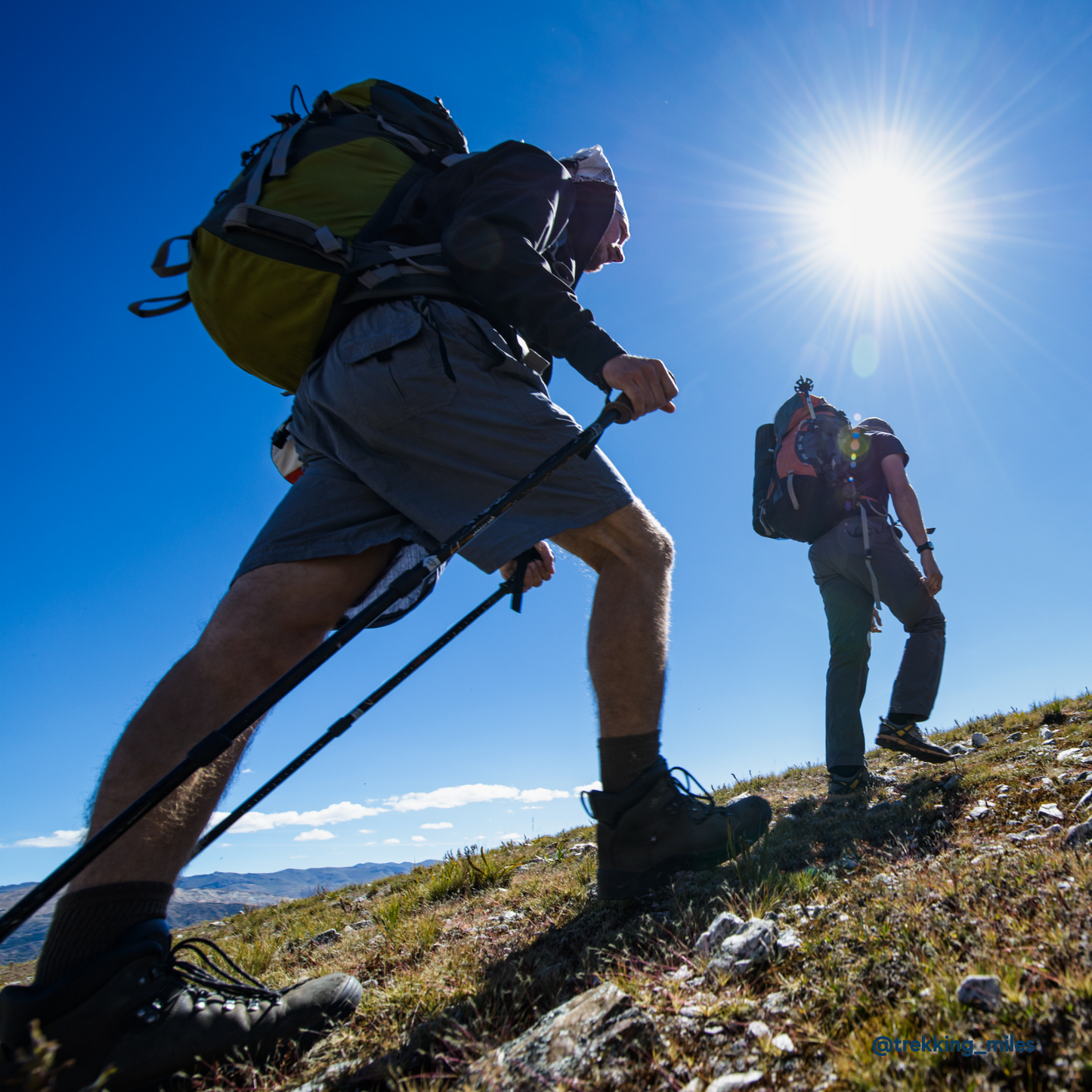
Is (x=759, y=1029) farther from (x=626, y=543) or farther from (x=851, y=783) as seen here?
(x=851, y=783)

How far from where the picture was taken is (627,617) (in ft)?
8.79

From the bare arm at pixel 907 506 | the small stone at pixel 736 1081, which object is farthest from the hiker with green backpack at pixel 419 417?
the bare arm at pixel 907 506

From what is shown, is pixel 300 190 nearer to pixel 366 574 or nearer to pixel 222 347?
pixel 222 347

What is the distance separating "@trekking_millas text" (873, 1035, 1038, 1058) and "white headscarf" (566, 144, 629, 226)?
3.77 metres

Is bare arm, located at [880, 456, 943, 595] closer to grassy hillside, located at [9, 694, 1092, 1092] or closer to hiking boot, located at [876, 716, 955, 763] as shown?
hiking boot, located at [876, 716, 955, 763]

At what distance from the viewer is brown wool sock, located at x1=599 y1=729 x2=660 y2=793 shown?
256 cm

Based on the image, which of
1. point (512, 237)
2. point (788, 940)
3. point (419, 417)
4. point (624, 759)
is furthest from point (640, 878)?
point (512, 237)

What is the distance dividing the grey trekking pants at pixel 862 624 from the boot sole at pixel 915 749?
0.53 ft

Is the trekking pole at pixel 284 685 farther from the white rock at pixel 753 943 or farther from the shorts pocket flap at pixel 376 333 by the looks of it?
the white rock at pixel 753 943

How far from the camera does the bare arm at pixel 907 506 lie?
5402 mm

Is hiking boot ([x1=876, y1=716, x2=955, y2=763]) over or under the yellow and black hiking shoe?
over

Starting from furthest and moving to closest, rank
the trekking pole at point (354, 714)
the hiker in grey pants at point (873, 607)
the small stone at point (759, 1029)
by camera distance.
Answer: the hiker in grey pants at point (873, 607)
the trekking pole at point (354, 714)
the small stone at point (759, 1029)

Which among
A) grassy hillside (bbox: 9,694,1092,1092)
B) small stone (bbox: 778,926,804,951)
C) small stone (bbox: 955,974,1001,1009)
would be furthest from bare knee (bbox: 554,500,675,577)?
small stone (bbox: 955,974,1001,1009)

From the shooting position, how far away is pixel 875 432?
575 cm
